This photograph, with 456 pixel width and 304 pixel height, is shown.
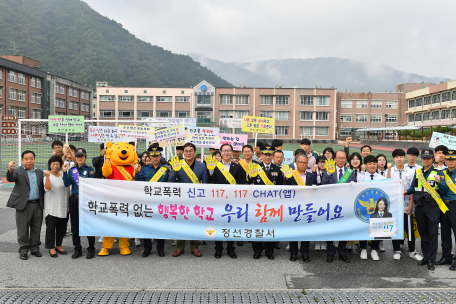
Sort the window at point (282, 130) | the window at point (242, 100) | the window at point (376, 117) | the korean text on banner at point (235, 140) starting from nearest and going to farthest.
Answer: the korean text on banner at point (235, 140) → the window at point (242, 100) → the window at point (282, 130) → the window at point (376, 117)

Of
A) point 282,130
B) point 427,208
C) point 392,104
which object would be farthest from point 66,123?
point 392,104

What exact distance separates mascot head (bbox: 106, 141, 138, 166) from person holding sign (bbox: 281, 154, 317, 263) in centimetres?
274

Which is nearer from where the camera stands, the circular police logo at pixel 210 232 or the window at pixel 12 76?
the circular police logo at pixel 210 232

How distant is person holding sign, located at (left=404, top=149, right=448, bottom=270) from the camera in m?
5.32

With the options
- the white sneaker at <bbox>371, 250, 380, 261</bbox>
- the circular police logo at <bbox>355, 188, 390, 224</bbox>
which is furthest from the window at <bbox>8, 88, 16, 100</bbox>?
the white sneaker at <bbox>371, 250, 380, 261</bbox>

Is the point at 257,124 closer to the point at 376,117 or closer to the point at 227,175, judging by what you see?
the point at 227,175

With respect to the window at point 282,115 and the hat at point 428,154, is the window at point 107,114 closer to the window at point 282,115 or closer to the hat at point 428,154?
the window at point 282,115

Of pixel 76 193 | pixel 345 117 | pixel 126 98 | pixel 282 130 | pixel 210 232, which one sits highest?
pixel 126 98

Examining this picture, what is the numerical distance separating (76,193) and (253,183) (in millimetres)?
3116

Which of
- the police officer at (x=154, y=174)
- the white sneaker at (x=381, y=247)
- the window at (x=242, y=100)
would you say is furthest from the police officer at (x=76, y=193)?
the window at (x=242, y=100)

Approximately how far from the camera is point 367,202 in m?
5.62

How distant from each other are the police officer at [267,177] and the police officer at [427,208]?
7.41ft

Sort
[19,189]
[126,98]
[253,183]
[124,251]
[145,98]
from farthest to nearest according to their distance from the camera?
1. [126,98]
2. [145,98]
3. [253,183]
4. [124,251]
5. [19,189]

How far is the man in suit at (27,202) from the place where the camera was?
5.50 metres
